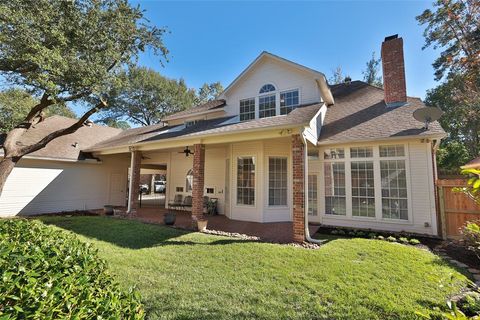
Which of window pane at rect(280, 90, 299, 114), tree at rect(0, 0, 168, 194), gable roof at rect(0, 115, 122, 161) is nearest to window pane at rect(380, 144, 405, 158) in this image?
window pane at rect(280, 90, 299, 114)

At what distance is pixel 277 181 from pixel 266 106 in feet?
12.2

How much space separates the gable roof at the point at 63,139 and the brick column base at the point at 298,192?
12519 millimetres

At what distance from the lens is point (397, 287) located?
4344 millimetres

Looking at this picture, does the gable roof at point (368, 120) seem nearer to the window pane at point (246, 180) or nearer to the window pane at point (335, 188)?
the window pane at point (335, 188)

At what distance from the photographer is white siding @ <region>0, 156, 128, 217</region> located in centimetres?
1159

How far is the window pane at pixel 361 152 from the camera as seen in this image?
29.8 ft

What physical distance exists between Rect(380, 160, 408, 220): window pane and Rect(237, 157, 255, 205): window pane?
198 inches

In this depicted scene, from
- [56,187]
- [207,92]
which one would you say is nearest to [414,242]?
[56,187]

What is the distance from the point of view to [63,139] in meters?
14.2

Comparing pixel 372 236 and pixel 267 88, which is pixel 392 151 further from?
pixel 267 88

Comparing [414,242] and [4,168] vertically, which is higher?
[4,168]

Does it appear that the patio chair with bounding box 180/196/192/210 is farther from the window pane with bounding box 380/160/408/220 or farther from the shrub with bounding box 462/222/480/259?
the shrub with bounding box 462/222/480/259

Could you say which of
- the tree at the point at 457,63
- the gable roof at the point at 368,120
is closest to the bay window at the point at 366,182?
the gable roof at the point at 368,120

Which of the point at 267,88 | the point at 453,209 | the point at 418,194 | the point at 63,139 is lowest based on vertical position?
the point at 453,209
